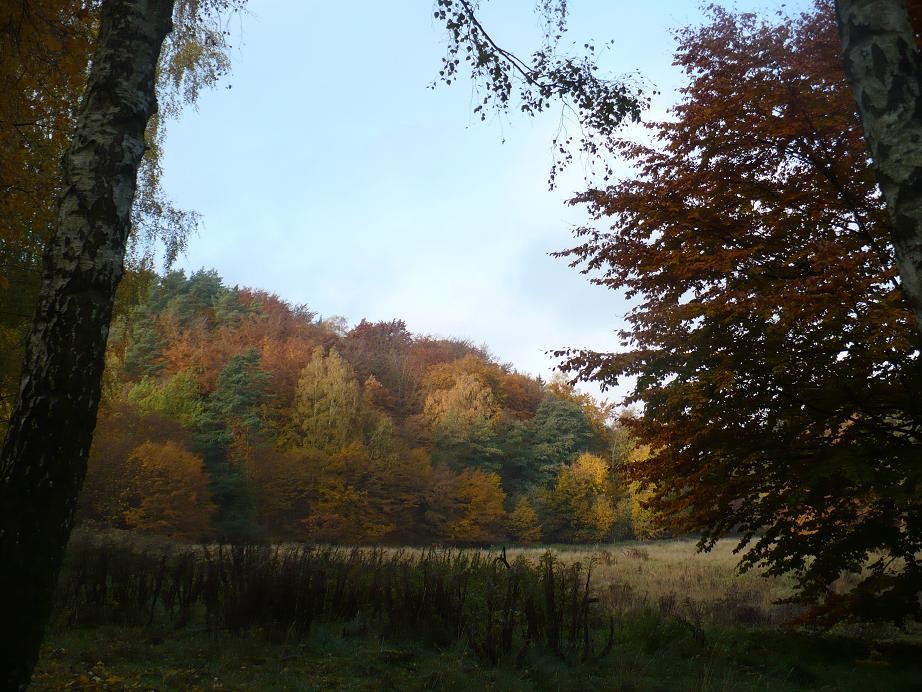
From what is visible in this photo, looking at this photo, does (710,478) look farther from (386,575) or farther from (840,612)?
(386,575)

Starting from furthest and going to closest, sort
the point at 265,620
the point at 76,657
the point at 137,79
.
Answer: the point at 265,620
the point at 76,657
the point at 137,79

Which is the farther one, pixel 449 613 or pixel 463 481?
pixel 463 481

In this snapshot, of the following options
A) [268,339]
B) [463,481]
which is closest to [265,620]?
[463,481]

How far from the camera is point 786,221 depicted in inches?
261

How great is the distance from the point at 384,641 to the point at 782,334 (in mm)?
5121

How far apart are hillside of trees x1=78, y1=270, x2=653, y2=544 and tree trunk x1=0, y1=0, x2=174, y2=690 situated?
17961mm

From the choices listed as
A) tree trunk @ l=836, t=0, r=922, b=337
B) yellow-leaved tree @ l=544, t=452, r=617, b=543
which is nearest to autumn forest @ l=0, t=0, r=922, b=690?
tree trunk @ l=836, t=0, r=922, b=337

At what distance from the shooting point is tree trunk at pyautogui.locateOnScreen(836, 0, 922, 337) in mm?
2381

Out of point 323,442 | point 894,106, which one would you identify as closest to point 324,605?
point 894,106

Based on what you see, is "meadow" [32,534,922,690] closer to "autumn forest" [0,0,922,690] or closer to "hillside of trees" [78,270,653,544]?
"autumn forest" [0,0,922,690]

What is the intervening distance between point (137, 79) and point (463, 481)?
115 ft

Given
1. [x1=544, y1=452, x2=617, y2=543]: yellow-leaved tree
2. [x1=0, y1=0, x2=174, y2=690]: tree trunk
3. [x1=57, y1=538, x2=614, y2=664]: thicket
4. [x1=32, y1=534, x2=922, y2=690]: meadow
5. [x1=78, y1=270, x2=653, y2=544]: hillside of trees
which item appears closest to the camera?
[x1=0, y1=0, x2=174, y2=690]: tree trunk

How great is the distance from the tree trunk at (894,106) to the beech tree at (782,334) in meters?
3.14

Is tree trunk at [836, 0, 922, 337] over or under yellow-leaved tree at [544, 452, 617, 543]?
over
